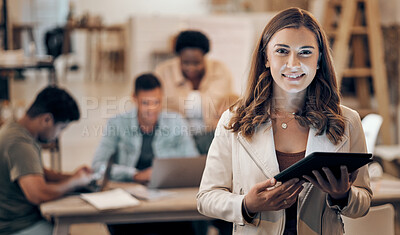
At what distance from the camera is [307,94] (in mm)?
1448

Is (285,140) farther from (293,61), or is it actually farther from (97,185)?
(97,185)

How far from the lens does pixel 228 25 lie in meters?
5.29

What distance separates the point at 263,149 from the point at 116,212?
1169mm

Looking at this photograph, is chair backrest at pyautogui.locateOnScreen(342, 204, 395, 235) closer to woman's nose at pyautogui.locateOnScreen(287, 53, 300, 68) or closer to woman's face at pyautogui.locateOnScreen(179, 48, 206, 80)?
woman's nose at pyautogui.locateOnScreen(287, 53, 300, 68)

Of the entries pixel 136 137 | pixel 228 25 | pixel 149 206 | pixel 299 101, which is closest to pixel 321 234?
pixel 299 101

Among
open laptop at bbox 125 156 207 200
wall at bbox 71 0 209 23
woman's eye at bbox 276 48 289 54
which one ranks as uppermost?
wall at bbox 71 0 209 23

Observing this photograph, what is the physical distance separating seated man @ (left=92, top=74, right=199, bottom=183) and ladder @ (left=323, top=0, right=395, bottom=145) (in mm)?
2463

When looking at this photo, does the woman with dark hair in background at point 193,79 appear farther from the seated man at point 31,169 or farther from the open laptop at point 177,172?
the seated man at point 31,169

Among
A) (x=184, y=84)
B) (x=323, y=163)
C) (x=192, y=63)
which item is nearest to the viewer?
(x=323, y=163)

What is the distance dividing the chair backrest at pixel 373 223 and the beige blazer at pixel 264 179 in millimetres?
197

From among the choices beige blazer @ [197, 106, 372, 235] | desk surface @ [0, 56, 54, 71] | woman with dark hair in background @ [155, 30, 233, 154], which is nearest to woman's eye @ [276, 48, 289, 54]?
beige blazer @ [197, 106, 372, 235]

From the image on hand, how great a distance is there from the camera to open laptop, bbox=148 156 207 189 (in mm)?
2635

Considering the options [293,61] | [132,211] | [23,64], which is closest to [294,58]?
[293,61]

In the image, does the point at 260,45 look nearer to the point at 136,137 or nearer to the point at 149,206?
the point at 149,206
